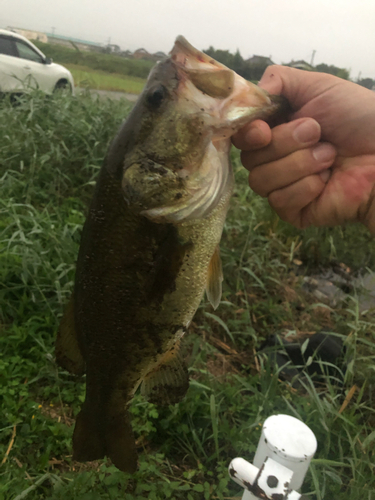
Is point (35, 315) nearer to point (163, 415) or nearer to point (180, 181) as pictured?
point (163, 415)

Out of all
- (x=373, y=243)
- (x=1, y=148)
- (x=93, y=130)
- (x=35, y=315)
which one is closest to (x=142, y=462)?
(x=35, y=315)

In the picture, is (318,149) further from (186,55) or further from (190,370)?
(190,370)

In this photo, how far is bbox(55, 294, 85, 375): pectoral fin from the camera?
1441 mm

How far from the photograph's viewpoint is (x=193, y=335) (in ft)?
9.48

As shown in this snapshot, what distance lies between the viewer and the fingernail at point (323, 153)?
5.03 ft

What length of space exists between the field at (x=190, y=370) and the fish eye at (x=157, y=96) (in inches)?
62.9

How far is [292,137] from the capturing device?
1.43 metres

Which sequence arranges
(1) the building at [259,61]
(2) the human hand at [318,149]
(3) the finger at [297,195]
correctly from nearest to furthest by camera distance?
(2) the human hand at [318,149], (3) the finger at [297,195], (1) the building at [259,61]

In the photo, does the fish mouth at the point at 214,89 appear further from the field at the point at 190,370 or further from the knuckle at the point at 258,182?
the field at the point at 190,370

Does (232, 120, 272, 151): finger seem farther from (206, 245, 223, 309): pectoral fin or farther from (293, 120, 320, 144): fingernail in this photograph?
(206, 245, 223, 309): pectoral fin

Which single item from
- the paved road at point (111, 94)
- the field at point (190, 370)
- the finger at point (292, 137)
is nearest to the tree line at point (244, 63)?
the finger at point (292, 137)

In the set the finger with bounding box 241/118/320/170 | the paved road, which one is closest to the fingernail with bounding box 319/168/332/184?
the finger with bounding box 241/118/320/170

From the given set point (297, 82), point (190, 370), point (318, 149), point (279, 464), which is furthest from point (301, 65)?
point (190, 370)

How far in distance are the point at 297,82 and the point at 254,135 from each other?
417 mm
